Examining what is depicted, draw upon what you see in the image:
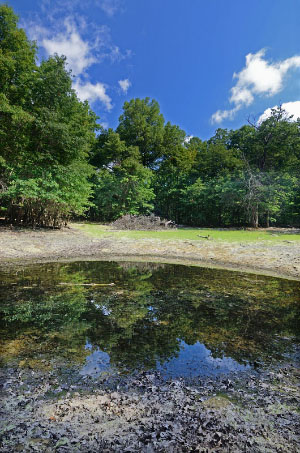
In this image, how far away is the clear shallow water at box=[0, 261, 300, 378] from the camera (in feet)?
11.5

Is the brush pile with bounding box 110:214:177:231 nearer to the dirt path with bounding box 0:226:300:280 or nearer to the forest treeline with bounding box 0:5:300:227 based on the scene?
the forest treeline with bounding box 0:5:300:227

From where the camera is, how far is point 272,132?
32.9m

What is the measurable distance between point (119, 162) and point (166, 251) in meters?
26.9

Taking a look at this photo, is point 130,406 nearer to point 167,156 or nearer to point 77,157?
point 77,157

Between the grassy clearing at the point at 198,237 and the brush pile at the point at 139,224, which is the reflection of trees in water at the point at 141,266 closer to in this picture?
the grassy clearing at the point at 198,237

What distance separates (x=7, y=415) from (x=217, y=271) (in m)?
8.50

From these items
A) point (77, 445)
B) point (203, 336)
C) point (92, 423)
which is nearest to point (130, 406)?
point (92, 423)

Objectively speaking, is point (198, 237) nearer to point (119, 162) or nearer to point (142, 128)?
point (119, 162)

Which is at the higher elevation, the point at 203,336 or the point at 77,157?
the point at 77,157

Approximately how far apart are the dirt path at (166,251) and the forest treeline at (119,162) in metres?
3.61

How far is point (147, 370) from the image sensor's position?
3.24 meters

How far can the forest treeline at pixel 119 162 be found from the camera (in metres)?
15.7

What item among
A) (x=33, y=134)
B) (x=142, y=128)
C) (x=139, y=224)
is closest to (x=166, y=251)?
(x=33, y=134)

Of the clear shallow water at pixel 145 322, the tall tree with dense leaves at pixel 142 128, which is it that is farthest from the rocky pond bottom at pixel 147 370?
the tall tree with dense leaves at pixel 142 128
